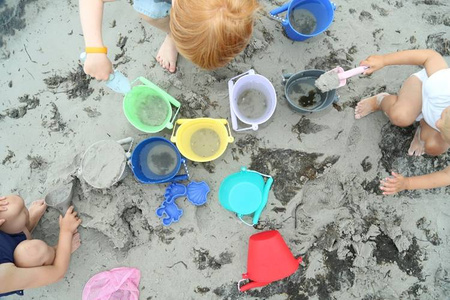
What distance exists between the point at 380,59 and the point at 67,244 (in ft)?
6.35

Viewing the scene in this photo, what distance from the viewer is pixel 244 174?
1.81 meters

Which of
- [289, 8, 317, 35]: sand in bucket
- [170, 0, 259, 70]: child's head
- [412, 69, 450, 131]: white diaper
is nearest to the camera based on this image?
[170, 0, 259, 70]: child's head

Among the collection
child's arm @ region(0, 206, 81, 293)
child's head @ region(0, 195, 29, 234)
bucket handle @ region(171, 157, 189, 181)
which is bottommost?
child's arm @ region(0, 206, 81, 293)

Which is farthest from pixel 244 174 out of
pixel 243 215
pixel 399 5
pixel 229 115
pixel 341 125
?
pixel 399 5

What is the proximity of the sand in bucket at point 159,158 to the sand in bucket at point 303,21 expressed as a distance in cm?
A: 107

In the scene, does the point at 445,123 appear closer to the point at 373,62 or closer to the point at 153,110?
the point at 373,62

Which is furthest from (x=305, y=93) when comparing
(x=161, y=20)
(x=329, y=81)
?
(x=161, y=20)

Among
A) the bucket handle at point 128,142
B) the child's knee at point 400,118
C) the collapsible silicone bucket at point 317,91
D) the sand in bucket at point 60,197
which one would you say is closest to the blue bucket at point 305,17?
the collapsible silicone bucket at point 317,91

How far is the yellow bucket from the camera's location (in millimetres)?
1780

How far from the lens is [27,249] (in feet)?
5.34

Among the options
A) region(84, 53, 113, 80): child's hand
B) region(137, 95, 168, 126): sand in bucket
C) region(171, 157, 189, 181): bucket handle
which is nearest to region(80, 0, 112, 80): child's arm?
region(84, 53, 113, 80): child's hand

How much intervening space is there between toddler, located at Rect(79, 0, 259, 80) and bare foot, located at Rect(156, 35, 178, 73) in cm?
46

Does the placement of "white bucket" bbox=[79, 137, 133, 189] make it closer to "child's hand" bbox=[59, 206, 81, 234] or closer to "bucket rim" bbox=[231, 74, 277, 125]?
"child's hand" bbox=[59, 206, 81, 234]

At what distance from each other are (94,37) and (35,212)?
101 centimetres
